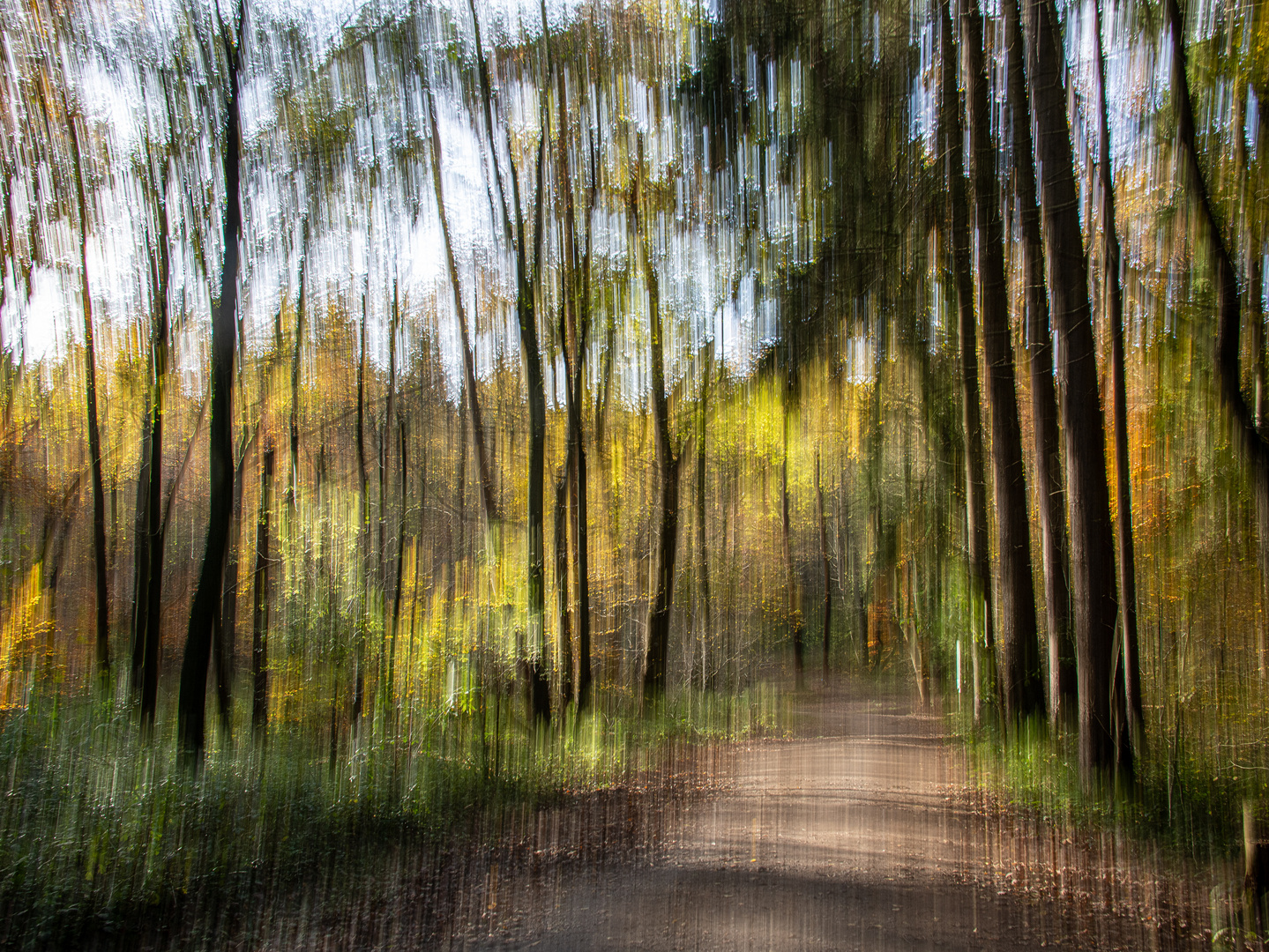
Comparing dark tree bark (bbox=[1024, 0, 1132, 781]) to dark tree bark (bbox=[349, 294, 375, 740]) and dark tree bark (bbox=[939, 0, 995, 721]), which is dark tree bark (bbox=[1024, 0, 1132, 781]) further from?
dark tree bark (bbox=[349, 294, 375, 740])

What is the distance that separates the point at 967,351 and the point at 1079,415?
430 centimetres

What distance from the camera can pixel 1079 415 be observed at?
21.6 ft

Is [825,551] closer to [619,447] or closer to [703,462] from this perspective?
[703,462]

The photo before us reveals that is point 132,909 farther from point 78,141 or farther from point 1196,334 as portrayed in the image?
point 1196,334

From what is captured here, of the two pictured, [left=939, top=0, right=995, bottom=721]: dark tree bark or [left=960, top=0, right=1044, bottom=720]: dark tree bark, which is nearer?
[left=960, top=0, right=1044, bottom=720]: dark tree bark

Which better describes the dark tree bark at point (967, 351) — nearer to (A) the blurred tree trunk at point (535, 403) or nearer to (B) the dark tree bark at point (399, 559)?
(A) the blurred tree trunk at point (535, 403)

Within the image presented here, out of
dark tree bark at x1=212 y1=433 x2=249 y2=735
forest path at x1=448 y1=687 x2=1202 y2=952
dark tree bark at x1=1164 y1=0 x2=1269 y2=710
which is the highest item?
dark tree bark at x1=1164 y1=0 x2=1269 y2=710

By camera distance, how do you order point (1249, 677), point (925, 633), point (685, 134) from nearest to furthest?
1. point (1249, 677)
2. point (685, 134)
3. point (925, 633)

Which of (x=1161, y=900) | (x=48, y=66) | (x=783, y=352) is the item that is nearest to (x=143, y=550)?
(x=48, y=66)

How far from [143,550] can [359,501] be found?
343cm

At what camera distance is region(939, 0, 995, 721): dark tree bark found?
28.4 feet

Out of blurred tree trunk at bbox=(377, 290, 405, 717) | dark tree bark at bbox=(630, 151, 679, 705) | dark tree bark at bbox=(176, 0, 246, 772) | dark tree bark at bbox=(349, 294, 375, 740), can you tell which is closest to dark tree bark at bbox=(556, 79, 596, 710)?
dark tree bark at bbox=(630, 151, 679, 705)

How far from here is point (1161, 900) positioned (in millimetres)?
4598

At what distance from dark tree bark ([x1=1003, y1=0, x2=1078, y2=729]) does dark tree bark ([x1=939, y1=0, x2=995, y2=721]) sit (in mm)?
1101
